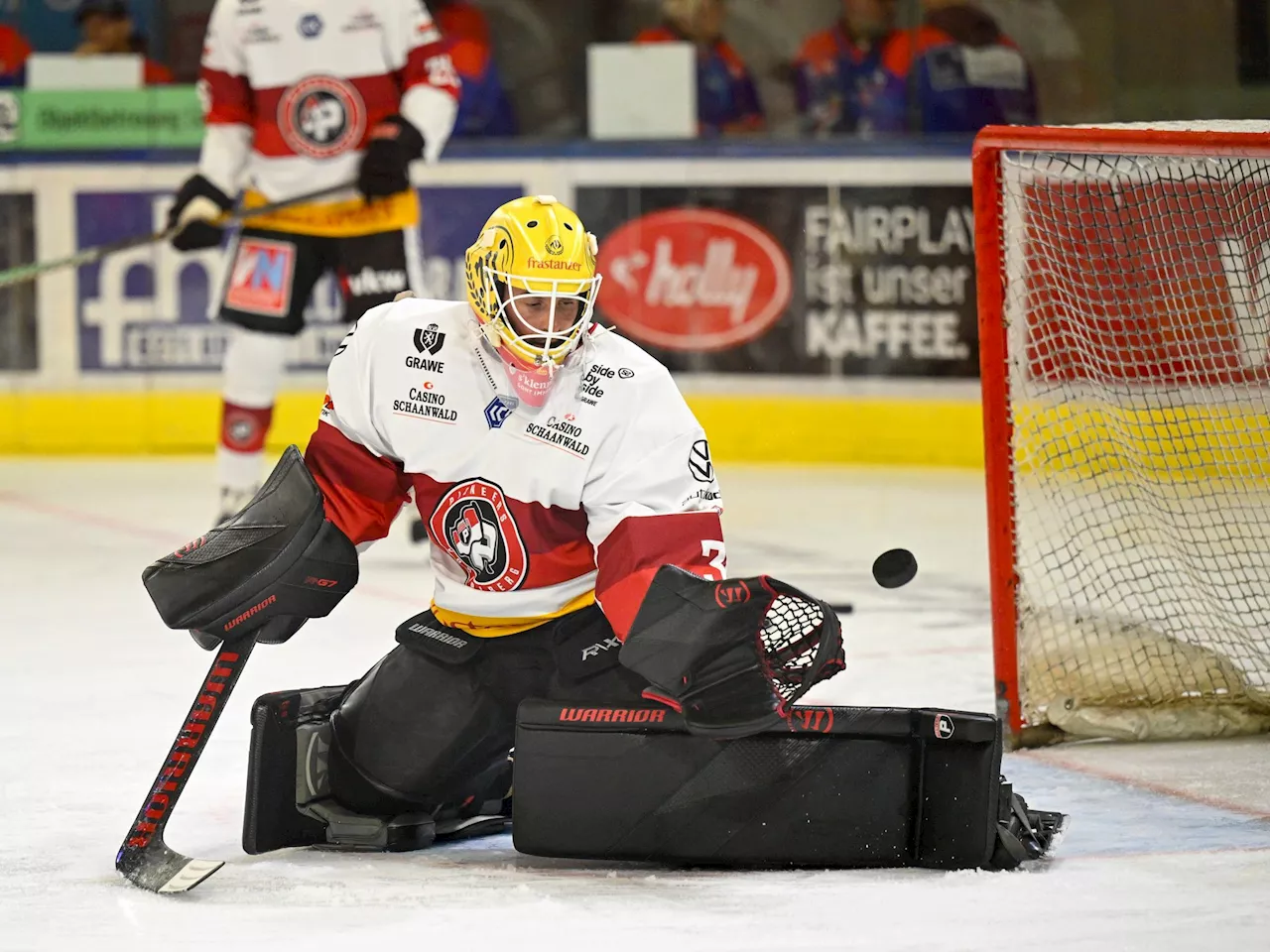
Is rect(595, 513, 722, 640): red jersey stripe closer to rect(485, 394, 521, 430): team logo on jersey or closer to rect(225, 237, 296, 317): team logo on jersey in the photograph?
rect(485, 394, 521, 430): team logo on jersey

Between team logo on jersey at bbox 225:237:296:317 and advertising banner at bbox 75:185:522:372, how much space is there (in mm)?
1563

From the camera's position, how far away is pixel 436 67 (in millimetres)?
5273

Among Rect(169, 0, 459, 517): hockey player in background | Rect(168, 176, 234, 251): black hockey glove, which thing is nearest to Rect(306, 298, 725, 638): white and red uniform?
Rect(169, 0, 459, 517): hockey player in background

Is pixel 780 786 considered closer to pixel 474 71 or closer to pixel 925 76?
pixel 925 76

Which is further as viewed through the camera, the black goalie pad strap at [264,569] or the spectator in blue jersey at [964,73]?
the spectator in blue jersey at [964,73]

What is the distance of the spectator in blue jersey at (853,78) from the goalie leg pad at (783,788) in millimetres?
4535

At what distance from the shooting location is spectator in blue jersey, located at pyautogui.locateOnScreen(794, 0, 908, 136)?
22.2 feet

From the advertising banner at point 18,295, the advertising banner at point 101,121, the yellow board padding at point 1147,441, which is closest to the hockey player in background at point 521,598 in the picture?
the yellow board padding at point 1147,441

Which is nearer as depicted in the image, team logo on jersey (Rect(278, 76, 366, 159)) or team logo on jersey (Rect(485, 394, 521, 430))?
team logo on jersey (Rect(485, 394, 521, 430))

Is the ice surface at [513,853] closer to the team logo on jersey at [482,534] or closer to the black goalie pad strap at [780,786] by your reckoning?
the black goalie pad strap at [780,786]

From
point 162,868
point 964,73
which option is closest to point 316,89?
point 964,73

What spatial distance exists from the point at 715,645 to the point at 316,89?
3.34m

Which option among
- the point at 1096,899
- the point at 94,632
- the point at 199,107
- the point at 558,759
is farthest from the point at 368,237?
the point at 1096,899

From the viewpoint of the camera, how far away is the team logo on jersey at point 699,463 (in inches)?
101
